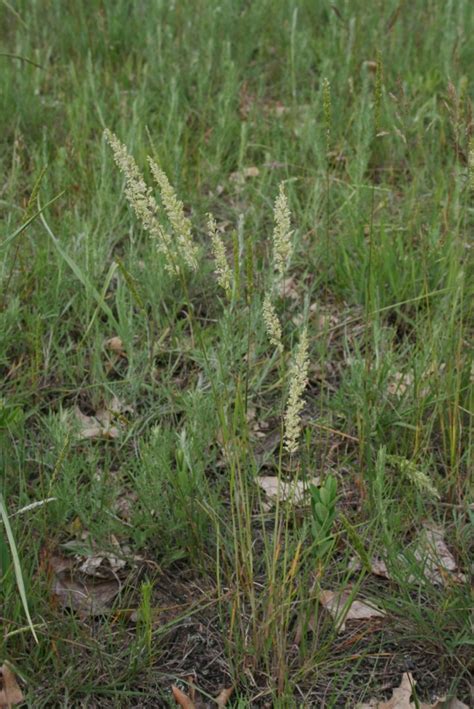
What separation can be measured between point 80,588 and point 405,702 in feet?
3.00

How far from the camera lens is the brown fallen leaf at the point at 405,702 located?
2.08 m

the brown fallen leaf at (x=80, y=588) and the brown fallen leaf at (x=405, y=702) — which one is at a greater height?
the brown fallen leaf at (x=80, y=588)

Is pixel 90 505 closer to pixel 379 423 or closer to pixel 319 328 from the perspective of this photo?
pixel 379 423

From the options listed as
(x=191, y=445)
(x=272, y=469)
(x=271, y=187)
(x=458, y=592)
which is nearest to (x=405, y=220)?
(x=271, y=187)

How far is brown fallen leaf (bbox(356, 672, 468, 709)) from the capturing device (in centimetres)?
208

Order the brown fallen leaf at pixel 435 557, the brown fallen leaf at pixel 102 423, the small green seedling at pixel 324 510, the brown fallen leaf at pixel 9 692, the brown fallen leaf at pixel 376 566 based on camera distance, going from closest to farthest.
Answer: the brown fallen leaf at pixel 9 692, the small green seedling at pixel 324 510, the brown fallen leaf at pixel 435 557, the brown fallen leaf at pixel 376 566, the brown fallen leaf at pixel 102 423

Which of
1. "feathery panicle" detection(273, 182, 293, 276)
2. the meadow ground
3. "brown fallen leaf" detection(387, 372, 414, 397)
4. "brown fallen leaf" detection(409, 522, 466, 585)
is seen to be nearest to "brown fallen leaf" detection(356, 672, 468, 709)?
the meadow ground

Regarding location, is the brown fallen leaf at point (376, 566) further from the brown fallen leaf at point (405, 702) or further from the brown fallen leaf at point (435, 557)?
the brown fallen leaf at point (405, 702)

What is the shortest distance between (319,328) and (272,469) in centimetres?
65

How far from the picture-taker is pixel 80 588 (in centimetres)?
237

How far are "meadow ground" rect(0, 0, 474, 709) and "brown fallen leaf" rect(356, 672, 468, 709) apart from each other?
23 mm

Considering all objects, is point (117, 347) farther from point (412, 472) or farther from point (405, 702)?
point (405, 702)

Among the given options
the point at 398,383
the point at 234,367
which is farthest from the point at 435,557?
the point at 234,367

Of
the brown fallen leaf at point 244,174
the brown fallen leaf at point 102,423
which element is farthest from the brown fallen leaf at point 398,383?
the brown fallen leaf at point 244,174
